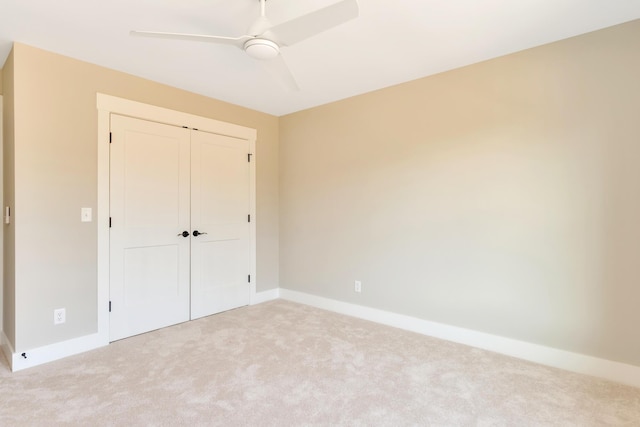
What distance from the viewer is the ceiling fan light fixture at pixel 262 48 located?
1767 mm

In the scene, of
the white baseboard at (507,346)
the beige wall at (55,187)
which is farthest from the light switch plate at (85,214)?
the white baseboard at (507,346)

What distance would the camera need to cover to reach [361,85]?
3.29 m

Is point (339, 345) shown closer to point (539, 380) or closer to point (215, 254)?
point (539, 380)

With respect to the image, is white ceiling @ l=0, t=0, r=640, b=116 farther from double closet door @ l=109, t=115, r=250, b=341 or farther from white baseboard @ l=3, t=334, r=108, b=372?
white baseboard @ l=3, t=334, r=108, b=372

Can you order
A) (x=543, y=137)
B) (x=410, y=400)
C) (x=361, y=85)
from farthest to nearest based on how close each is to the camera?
1. (x=361, y=85)
2. (x=543, y=137)
3. (x=410, y=400)

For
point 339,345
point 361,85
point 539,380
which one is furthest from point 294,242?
point 539,380

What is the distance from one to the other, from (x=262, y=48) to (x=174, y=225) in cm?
220

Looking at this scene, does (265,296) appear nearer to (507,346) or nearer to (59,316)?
(59,316)

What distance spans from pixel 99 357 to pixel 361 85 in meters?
3.40

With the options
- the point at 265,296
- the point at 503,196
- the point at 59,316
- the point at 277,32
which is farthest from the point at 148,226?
the point at 503,196

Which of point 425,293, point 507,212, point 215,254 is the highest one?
point 507,212

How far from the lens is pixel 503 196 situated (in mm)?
2670

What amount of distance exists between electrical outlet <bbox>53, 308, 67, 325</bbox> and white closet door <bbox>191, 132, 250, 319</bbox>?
1.11 m

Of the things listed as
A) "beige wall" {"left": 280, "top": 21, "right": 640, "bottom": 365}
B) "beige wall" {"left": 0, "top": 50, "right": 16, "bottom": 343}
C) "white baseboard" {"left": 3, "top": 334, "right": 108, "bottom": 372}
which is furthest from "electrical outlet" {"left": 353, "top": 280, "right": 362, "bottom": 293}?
"beige wall" {"left": 0, "top": 50, "right": 16, "bottom": 343}
